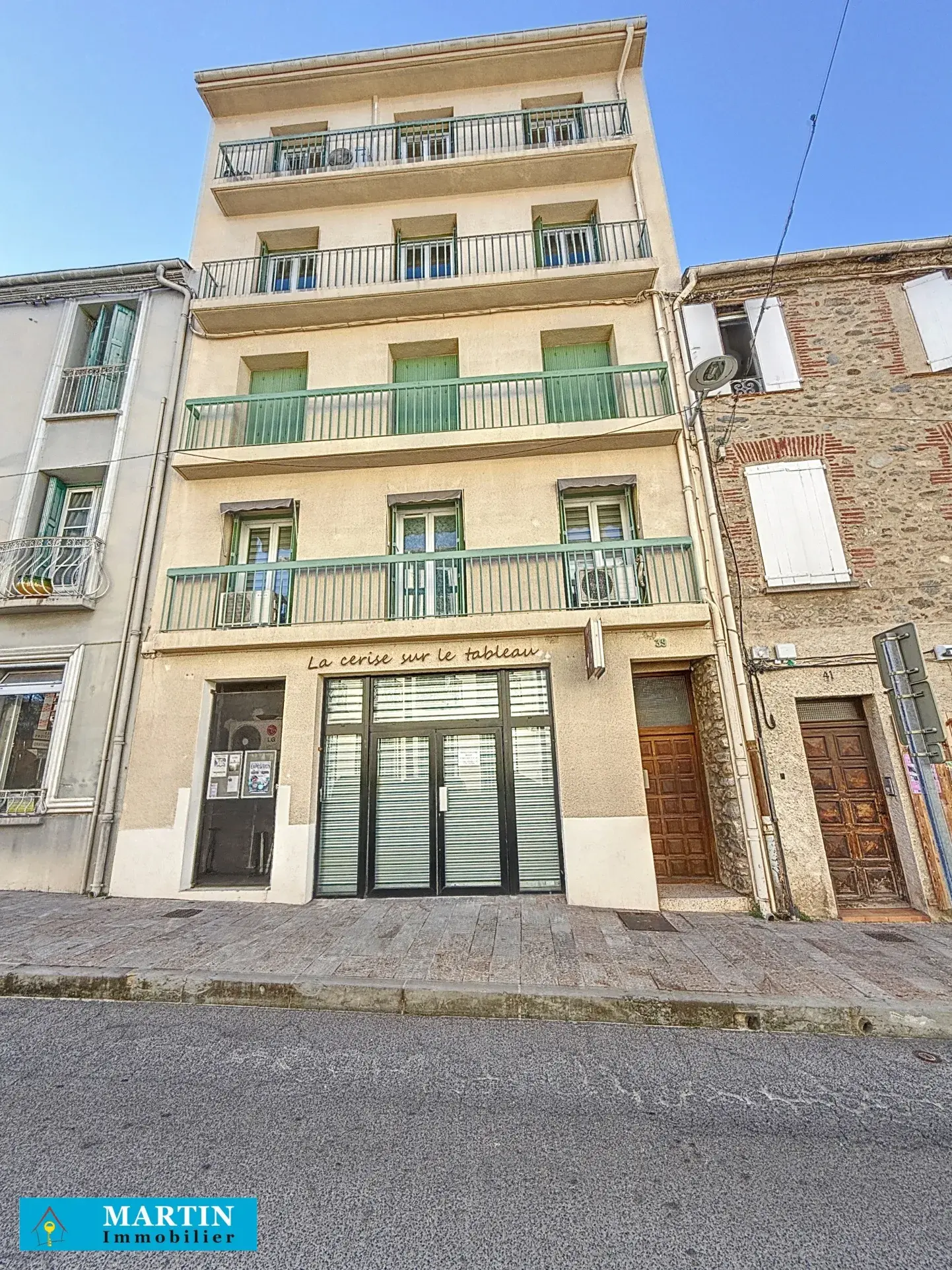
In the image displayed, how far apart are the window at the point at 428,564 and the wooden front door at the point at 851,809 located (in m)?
5.43

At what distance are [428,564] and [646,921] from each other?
18.8ft

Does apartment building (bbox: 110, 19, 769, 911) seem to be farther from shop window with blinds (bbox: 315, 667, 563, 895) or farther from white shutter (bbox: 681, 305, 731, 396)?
white shutter (bbox: 681, 305, 731, 396)

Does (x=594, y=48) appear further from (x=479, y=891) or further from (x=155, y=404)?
(x=479, y=891)

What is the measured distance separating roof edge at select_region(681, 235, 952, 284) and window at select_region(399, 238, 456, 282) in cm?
462

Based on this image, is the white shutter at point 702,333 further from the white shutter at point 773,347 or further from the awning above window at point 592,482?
the awning above window at point 592,482

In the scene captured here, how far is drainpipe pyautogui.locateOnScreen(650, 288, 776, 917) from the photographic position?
22.2 ft

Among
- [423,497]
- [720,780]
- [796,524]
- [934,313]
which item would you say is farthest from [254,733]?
[934,313]

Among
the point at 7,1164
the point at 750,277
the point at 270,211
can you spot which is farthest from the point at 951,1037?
the point at 270,211

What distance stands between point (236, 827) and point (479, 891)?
3707 mm

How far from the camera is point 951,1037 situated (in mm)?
3842

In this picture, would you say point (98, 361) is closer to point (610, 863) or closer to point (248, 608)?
point (248, 608)

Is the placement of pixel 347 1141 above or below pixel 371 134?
below

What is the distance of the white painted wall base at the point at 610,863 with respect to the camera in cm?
681

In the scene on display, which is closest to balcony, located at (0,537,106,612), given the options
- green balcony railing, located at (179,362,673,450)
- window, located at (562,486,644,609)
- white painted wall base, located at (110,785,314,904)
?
green balcony railing, located at (179,362,673,450)
